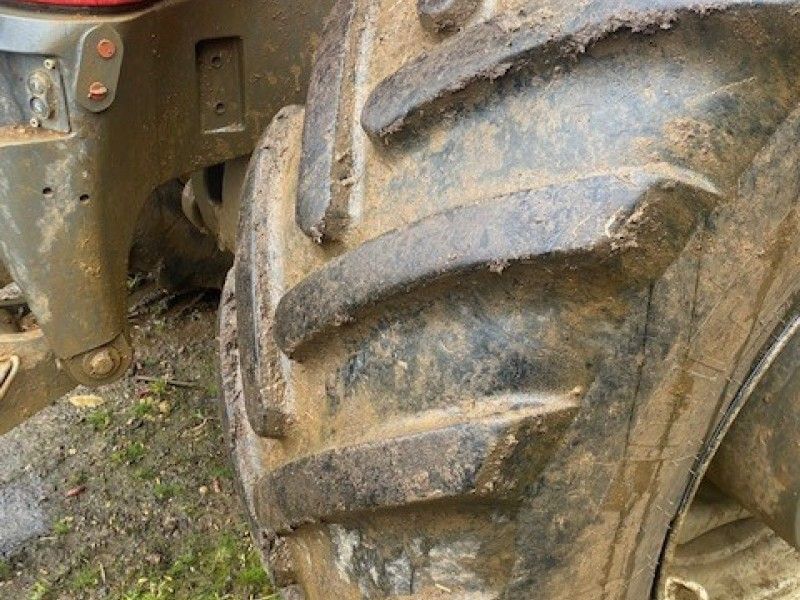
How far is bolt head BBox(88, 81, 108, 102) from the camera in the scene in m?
1.00

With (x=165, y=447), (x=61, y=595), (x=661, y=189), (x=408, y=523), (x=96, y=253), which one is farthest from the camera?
(x=165, y=447)

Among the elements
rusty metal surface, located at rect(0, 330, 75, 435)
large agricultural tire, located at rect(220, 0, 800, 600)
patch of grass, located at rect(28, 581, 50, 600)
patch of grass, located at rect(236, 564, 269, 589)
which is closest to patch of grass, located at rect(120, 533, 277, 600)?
patch of grass, located at rect(236, 564, 269, 589)

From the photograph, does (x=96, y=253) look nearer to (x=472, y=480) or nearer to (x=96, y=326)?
(x=96, y=326)

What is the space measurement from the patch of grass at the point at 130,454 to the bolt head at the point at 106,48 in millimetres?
1057

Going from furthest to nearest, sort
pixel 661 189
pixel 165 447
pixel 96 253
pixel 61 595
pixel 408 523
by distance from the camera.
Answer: pixel 165 447 → pixel 61 595 → pixel 96 253 → pixel 408 523 → pixel 661 189

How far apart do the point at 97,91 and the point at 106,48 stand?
0.14ft

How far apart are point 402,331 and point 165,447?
50.0 inches

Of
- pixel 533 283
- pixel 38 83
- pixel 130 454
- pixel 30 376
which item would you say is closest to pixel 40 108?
pixel 38 83

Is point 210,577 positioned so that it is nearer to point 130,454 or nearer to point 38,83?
point 130,454

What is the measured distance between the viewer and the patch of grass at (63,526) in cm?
173

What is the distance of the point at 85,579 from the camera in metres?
1.64

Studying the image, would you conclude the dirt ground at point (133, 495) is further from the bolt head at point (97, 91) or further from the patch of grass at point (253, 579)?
the bolt head at point (97, 91)

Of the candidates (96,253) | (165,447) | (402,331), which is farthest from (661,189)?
(165,447)

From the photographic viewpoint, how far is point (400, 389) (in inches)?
29.9
